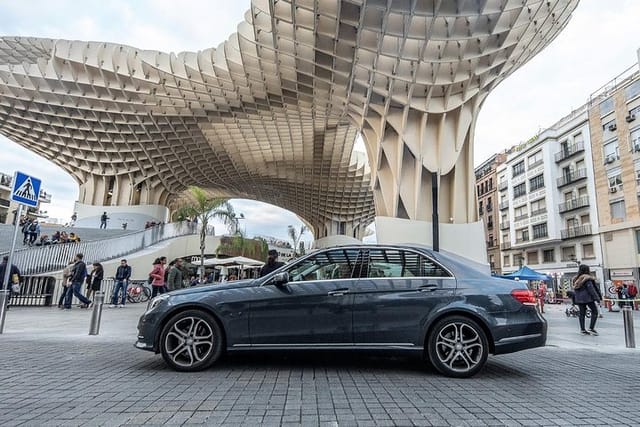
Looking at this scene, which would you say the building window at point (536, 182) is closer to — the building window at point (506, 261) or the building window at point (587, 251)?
the building window at point (587, 251)

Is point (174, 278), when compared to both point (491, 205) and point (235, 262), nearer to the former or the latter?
point (235, 262)

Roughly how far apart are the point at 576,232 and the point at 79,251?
37137mm

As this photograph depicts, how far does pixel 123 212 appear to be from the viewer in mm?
37688

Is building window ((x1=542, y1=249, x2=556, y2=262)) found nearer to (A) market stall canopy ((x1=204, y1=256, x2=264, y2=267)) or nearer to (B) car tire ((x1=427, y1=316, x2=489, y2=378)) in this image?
(A) market stall canopy ((x1=204, y1=256, x2=264, y2=267))

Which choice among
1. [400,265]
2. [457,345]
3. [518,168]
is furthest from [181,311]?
[518,168]

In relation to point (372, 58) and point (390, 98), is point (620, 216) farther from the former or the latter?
point (372, 58)

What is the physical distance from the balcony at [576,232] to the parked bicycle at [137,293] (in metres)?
34.1

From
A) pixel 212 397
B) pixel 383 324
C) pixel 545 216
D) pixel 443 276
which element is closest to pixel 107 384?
pixel 212 397

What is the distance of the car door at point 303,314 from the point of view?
4.03 meters

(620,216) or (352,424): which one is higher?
(620,216)

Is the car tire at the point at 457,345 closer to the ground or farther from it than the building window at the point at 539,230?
closer to the ground

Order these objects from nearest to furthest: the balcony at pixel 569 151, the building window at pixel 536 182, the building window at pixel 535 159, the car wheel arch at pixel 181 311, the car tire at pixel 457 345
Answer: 1. the car tire at pixel 457 345
2. the car wheel arch at pixel 181 311
3. the balcony at pixel 569 151
4. the building window at pixel 536 182
5. the building window at pixel 535 159

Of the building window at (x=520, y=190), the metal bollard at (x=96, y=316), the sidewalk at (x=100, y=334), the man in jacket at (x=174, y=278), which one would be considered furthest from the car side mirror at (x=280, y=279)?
the building window at (x=520, y=190)

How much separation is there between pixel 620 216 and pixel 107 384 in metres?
35.9
